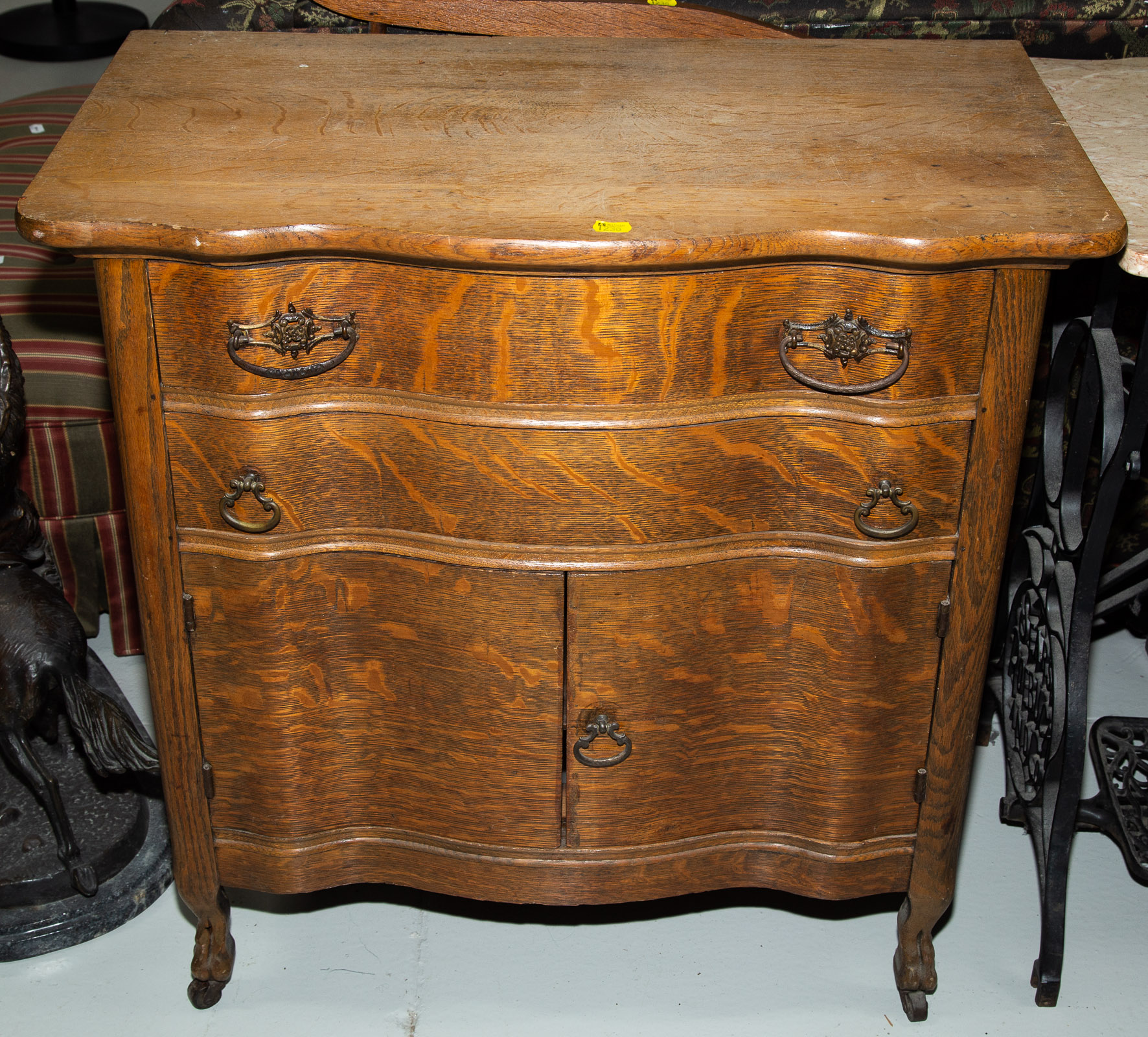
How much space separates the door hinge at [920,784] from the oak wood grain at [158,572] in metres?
0.88

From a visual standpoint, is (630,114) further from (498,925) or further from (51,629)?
(498,925)

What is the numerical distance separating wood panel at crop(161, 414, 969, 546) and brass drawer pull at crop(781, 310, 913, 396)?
0.08 meters

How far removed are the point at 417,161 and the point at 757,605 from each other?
62 cm

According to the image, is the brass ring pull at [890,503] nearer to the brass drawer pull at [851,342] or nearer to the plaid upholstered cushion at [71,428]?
the brass drawer pull at [851,342]

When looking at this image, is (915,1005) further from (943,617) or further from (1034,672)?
(943,617)

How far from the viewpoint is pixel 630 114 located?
1.65 meters

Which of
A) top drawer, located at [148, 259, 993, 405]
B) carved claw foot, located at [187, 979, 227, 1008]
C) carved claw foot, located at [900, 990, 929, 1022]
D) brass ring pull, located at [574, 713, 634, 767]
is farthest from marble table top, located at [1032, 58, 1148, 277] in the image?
carved claw foot, located at [187, 979, 227, 1008]

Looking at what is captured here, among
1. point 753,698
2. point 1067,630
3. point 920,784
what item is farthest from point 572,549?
point 1067,630

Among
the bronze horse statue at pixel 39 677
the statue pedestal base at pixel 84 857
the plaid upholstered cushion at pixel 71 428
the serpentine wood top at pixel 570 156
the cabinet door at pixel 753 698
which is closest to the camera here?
the serpentine wood top at pixel 570 156

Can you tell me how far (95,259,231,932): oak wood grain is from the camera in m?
1.45

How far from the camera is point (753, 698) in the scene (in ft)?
5.57

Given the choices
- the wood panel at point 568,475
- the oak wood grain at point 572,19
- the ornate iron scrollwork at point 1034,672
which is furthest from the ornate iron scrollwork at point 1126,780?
the oak wood grain at point 572,19

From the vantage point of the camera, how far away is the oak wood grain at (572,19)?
2.24 m

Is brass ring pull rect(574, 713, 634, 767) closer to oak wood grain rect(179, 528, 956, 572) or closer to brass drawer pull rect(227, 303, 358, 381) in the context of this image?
oak wood grain rect(179, 528, 956, 572)
